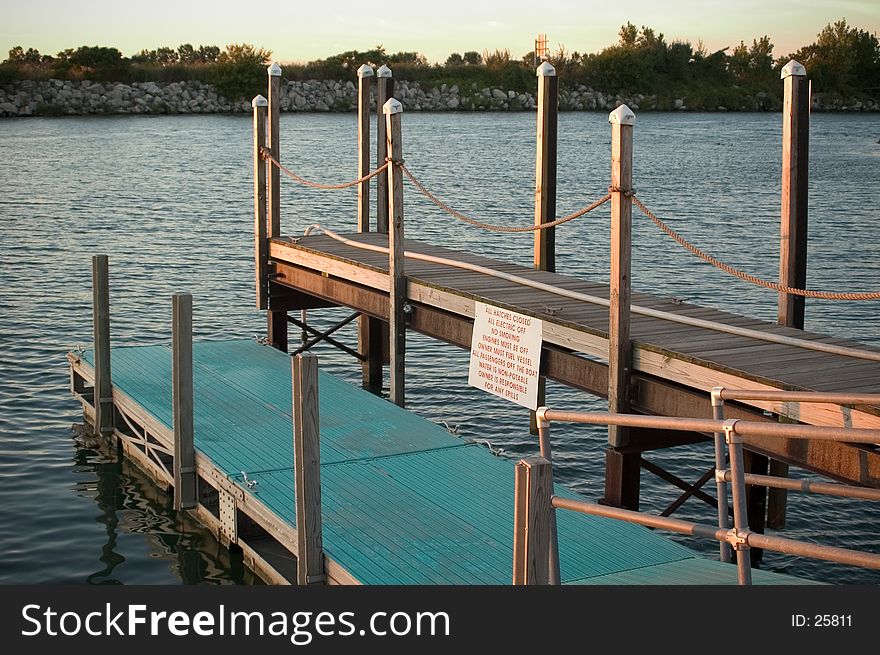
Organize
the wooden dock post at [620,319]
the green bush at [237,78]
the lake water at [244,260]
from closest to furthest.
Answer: the wooden dock post at [620,319], the lake water at [244,260], the green bush at [237,78]

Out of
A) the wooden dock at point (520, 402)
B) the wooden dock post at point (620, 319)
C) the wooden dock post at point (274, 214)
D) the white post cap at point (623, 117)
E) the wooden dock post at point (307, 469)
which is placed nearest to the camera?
the wooden dock at point (520, 402)

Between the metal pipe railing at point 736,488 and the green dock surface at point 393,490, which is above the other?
the metal pipe railing at point 736,488

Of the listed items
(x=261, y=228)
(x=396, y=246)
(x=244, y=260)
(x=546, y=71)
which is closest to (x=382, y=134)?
(x=261, y=228)

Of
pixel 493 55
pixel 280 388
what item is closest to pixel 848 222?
pixel 280 388

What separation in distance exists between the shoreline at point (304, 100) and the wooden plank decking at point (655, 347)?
74802mm

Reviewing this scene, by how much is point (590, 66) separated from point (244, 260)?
7735 cm

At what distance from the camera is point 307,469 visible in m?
8.57

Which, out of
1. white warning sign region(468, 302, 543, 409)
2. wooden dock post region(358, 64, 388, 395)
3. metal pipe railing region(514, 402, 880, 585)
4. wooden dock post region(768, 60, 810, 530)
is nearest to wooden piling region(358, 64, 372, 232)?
wooden dock post region(358, 64, 388, 395)

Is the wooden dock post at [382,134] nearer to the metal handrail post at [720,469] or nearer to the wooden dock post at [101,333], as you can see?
the wooden dock post at [101,333]

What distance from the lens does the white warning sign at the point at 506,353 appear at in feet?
36.1

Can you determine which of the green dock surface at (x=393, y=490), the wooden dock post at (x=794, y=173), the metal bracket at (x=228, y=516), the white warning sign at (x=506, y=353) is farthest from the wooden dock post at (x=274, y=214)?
the wooden dock post at (x=794, y=173)

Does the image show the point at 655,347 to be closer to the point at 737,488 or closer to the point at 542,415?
the point at 542,415

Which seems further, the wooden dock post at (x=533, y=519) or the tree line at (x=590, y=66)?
the tree line at (x=590, y=66)

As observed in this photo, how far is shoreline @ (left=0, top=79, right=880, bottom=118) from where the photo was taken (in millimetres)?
84875
